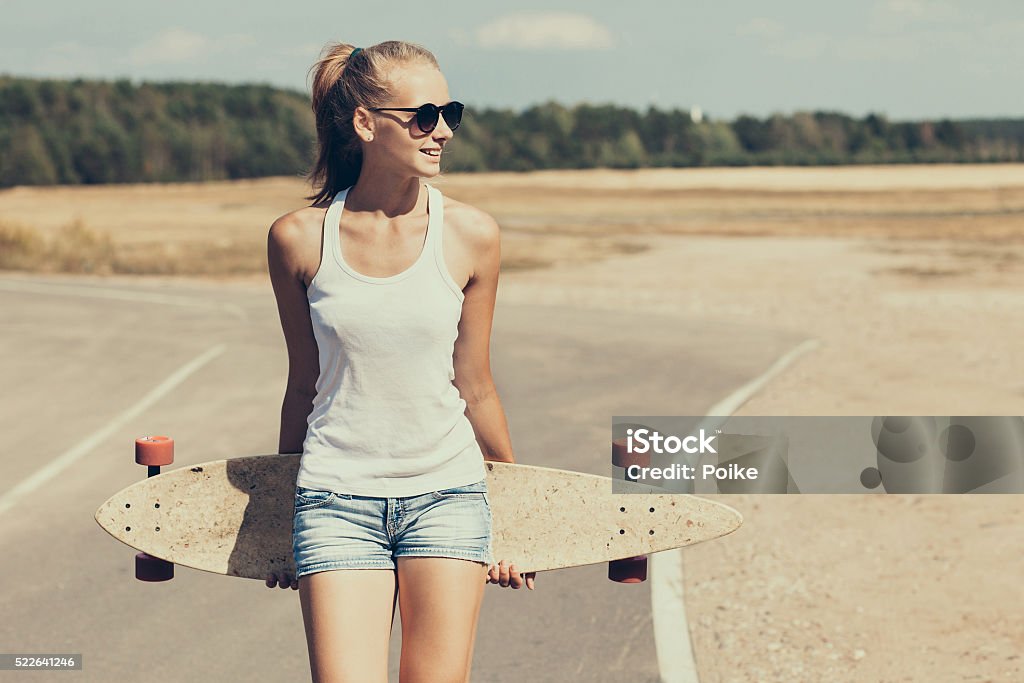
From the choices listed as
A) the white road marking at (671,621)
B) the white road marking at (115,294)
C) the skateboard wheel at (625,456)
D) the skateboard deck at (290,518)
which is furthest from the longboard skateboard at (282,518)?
the white road marking at (115,294)

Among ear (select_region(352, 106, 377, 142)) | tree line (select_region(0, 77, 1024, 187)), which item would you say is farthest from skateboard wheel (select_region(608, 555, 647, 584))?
tree line (select_region(0, 77, 1024, 187))

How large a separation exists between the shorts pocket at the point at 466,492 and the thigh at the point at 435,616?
0.15m

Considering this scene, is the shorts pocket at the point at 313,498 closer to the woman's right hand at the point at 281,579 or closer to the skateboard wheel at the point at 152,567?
the woman's right hand at the point at 281,579

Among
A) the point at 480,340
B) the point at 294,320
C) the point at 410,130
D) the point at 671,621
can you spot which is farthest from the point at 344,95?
the point at 671,621

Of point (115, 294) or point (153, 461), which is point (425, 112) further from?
point (115, 294)

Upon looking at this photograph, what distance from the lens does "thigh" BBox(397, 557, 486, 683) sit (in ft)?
10.7

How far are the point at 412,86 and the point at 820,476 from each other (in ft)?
23.4

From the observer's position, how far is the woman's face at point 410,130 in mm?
3391

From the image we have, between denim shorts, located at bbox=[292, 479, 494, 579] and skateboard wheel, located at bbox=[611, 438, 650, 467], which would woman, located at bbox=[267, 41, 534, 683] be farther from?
skateboard wheel, located at bbox=[611, 438, 650, 467]

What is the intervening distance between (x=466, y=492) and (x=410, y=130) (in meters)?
→ 0.91

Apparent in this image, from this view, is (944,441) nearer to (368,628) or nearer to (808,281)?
(368,628)

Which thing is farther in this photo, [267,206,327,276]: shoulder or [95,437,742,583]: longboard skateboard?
[95,437,742,583]: longboard skateboard

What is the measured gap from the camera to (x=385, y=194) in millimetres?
3471

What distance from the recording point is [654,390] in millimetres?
13953
